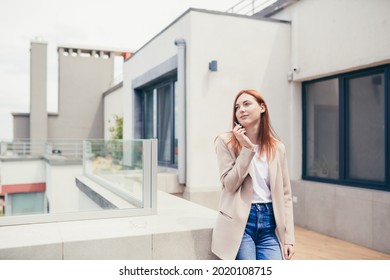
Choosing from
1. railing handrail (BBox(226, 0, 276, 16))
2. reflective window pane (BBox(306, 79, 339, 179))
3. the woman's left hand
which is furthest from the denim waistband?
railing handrail (BBox(226, 0, 276, 16))

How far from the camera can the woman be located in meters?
1.68

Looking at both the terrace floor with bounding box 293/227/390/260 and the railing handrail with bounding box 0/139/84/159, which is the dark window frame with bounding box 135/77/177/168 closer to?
the railing handrail with bounding box 0/139/84/159

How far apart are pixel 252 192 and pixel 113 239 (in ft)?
2.65

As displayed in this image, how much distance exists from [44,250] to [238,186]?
100cm

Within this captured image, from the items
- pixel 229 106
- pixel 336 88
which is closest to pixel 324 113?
pixel 336 88

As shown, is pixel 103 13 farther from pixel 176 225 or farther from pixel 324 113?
pixel 324 113

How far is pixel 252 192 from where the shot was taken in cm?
171

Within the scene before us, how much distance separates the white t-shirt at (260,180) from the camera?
1.74 meters

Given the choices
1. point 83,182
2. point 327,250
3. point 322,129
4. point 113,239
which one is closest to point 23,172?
point 83,182

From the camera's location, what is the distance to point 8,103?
2.85m

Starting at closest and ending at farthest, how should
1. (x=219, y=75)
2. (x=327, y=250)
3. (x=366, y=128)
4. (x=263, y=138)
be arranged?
(x=263, y=138) → (x=327, y=250) → (x=366, y=128) → (x=219, y=75)

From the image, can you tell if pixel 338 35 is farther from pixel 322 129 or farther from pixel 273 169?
pixel 273 169

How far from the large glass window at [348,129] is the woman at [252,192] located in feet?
8.31

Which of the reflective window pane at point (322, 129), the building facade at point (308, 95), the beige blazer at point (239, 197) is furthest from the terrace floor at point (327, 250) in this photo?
the beige blazer at point (239, 197)
